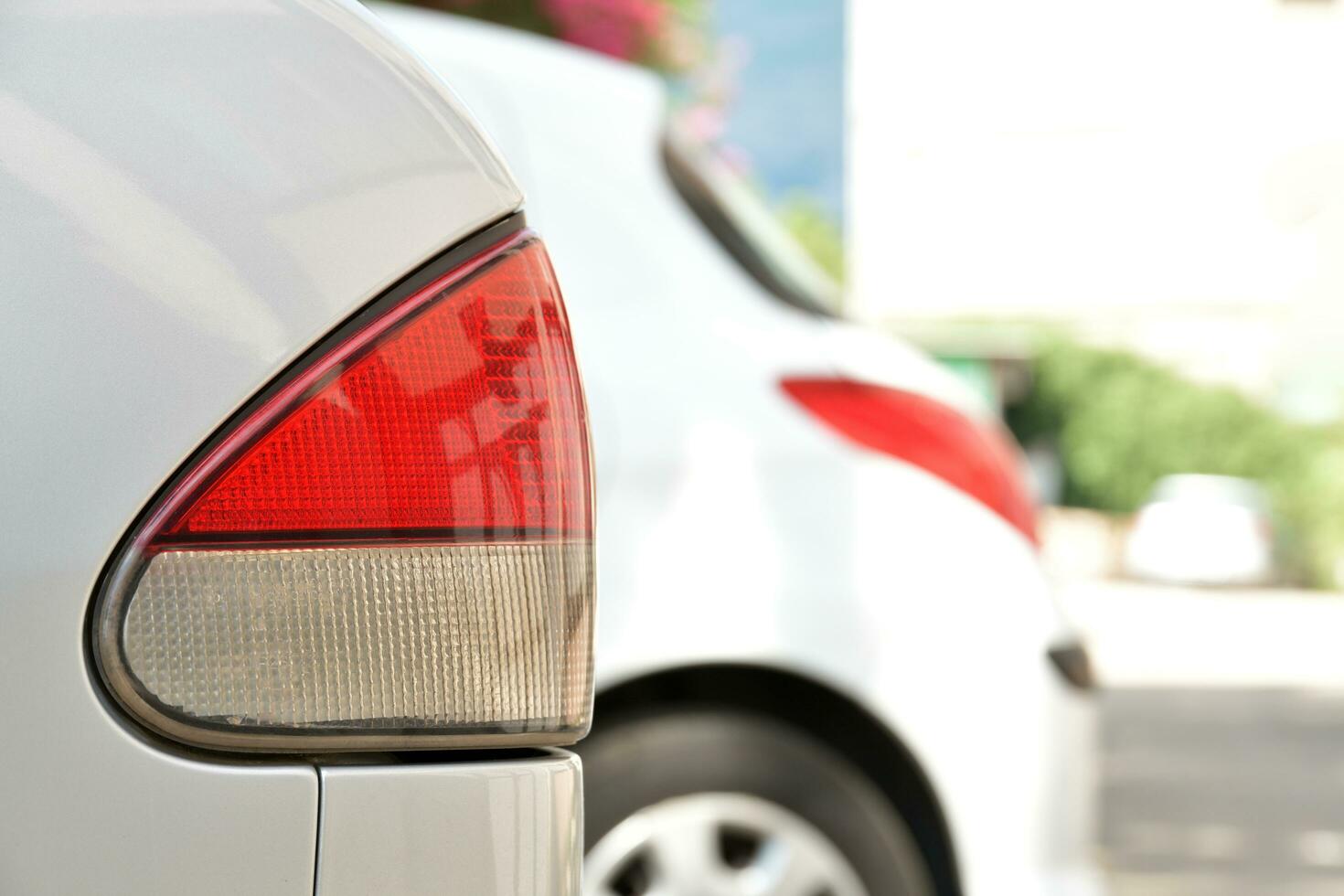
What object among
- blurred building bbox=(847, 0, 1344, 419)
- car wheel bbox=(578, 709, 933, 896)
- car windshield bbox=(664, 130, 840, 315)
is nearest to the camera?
car wheel bbox=(578, 709, 933, 896)

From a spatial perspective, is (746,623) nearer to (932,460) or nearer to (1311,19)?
(932,460)

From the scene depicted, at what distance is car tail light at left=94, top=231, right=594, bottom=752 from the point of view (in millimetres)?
1128

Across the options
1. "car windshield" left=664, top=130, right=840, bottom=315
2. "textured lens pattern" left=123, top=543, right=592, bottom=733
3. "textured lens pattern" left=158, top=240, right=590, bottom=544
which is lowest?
"textured lens pattern" left=123, top=543, right=592, bottom=733

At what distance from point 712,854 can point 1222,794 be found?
15.7ft

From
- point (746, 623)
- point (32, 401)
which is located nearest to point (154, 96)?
point (32, 401)

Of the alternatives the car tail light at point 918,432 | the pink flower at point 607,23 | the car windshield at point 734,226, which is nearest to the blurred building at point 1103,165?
the pink flower at point 607,23

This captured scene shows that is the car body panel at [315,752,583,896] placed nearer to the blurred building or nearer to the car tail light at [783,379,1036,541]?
the car tail light at [783,379,1036,541]

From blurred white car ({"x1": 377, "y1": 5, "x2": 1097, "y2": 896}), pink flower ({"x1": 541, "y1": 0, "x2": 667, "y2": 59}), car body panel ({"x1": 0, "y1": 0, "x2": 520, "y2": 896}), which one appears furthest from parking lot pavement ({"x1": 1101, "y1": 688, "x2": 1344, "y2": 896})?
car body panel ({"x1": 0, "y1": 0, "x2": 520, "y2": 896})

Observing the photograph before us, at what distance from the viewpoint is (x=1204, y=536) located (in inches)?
843

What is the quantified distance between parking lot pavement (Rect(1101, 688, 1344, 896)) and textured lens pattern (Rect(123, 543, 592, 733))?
4.23 metres

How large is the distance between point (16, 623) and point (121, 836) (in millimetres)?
149

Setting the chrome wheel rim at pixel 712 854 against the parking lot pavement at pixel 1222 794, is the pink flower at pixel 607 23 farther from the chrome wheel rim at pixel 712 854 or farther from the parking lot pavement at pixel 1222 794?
the chrome wheel rim at pixel 712 854

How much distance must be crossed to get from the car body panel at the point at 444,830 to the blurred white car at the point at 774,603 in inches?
55.9

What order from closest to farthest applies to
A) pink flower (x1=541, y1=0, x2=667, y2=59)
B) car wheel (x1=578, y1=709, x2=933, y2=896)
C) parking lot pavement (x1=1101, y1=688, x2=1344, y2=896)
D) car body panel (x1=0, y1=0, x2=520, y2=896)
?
car body panel (x1=0, y1=0, x2=520, y2=896)
car wheel (x1=578, y1=709, x2=933, y2=896)
parking lot pavement (x1=1101, y1=688, x2=1344, y2=896)
pink flower (x1=541, y1=0, x2=667, y2=59)
